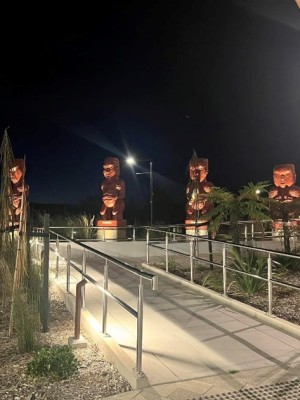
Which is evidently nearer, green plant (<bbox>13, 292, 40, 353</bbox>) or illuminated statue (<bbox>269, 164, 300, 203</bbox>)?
green plant (<bbox>13, 292, 40, 353</bbox>)

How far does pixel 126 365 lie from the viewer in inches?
152

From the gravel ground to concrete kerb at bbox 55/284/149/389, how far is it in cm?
6

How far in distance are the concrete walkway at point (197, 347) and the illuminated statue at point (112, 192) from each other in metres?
12.4

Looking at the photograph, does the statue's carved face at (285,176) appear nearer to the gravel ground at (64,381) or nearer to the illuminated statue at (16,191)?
the illuminated statue at (16,191)

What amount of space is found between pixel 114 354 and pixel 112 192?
50.4 feet

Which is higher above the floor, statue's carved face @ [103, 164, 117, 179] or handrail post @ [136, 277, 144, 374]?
statue's carved face @ [103, 164, 117, 179]

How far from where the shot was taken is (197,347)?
4520 millimetres

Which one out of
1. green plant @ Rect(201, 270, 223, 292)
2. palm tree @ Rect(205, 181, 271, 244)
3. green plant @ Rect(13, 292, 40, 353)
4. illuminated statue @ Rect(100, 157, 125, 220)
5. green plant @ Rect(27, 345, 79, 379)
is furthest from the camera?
illuminated statue @ Rect(100, 157, 125, 220)

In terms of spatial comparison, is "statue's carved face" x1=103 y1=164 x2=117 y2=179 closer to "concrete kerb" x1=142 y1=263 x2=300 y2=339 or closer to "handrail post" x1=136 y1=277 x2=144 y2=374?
"concrete kerb" x1=142 y1=263 x2=300 y2=339

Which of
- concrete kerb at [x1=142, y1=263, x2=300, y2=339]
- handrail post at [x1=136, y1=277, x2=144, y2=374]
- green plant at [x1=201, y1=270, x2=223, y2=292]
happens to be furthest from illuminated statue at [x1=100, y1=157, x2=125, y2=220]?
handrail post at [x1=136, y1=277, x2=144, y2=374]

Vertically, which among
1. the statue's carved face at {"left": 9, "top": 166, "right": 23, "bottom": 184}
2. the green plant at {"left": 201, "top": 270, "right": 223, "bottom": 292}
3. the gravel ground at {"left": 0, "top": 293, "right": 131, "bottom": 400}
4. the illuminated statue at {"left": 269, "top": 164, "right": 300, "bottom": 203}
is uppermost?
the illuminated statue at {"left": 269, "top": 164, "right": 300, "bottom": 203}

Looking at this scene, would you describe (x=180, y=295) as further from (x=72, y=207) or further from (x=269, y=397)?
(x=72, y=207)

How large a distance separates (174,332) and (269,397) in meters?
1.76

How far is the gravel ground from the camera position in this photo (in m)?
3.55
